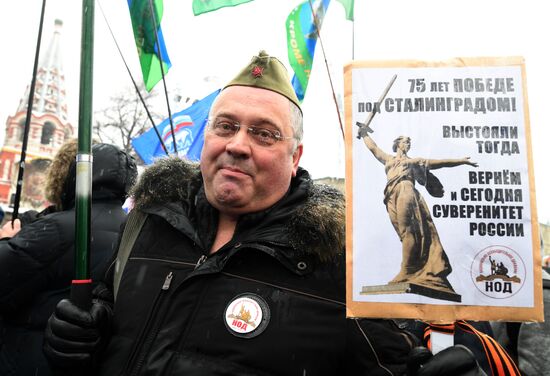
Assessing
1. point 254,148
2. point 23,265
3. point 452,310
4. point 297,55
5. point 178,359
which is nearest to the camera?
point 452,310

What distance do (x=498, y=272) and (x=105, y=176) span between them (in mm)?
2057

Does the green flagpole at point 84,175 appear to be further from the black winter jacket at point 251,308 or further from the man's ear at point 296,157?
the man's ear at point 296,157

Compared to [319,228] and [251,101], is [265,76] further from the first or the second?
[319,228]

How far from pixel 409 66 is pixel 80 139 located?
45.0 inches

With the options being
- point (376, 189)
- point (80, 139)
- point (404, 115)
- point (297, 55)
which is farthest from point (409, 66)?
point (297, 55)

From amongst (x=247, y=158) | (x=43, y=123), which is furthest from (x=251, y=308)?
(x=43, y=123)

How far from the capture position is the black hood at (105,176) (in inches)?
102

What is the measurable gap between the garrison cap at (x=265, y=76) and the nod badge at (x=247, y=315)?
909 mm

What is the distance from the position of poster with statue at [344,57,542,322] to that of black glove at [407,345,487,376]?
0.11 meters

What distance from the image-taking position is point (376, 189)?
1411mm

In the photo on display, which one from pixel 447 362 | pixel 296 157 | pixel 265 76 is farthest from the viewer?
pixel 296 157

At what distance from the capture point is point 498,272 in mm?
1336

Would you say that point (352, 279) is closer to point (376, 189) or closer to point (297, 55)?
point (376, 189)

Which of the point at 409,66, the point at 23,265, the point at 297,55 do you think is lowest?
the point at 23,265
